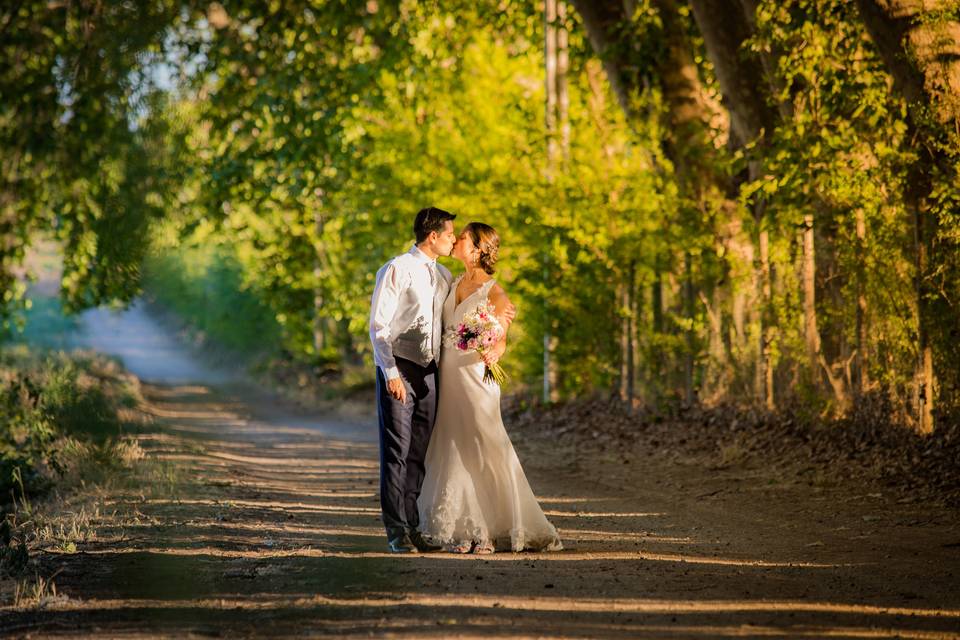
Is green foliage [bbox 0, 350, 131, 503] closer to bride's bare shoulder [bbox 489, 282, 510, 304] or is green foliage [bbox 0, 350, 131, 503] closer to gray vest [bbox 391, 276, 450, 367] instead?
gray vest [bbox 391, 276, 450, 367]

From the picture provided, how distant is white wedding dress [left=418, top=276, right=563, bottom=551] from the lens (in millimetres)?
8336

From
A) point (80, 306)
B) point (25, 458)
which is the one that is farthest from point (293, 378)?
point (25, 458)

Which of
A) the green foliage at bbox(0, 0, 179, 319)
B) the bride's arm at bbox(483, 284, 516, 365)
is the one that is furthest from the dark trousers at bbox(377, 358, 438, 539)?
the green foliage at bbox(0, 0, 179, 319)

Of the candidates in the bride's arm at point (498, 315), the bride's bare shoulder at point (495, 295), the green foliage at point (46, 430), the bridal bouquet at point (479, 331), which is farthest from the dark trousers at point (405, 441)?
the green foliage at point (46, 430)

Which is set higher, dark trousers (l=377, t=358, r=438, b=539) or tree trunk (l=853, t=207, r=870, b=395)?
tree trunk (l=853, t=207, r=870, b=395)

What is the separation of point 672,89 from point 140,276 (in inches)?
366

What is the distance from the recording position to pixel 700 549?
27.4 ft

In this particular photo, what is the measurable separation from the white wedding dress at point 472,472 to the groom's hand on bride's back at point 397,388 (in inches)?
18.3

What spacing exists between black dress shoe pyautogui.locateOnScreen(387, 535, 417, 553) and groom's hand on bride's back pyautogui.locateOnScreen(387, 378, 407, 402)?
3.14 feet

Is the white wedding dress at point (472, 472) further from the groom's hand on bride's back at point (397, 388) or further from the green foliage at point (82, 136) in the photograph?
the green foliage at point (82, 136)

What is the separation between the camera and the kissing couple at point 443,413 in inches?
326

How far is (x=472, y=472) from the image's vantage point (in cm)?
849

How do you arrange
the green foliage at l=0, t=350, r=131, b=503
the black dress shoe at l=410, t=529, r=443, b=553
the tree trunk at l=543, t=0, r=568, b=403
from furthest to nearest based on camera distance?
the tree trunk at l=543, t=0, r=568, b=403, the green foliage at l=0, t=350, r=131, b=503, the black dress shoe at l=410, t=529, r=443, b=553

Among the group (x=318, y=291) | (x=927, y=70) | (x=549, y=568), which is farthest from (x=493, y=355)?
(x=318, y=291)
